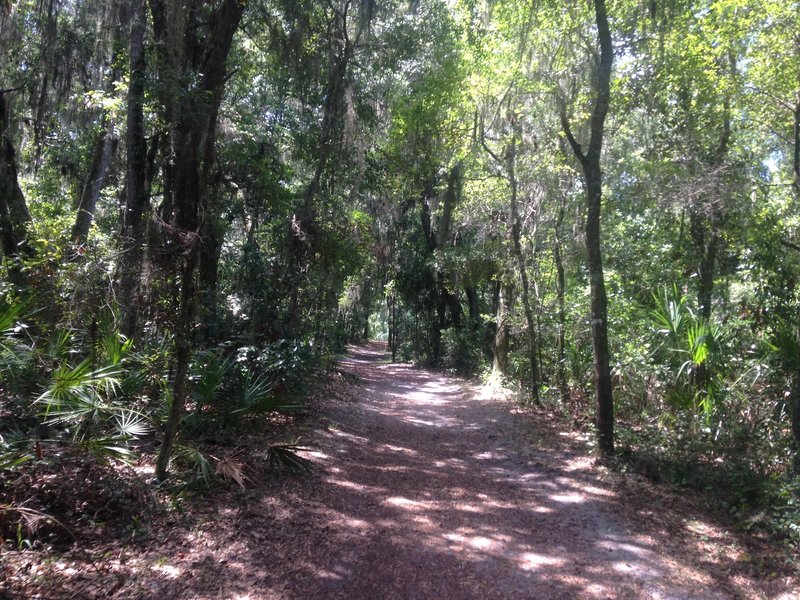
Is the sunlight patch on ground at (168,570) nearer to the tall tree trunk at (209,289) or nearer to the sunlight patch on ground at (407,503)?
the sunlight patch on ground at (407,503)

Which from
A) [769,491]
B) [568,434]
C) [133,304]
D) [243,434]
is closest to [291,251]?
[133,304]

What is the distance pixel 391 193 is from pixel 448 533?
45.7ft

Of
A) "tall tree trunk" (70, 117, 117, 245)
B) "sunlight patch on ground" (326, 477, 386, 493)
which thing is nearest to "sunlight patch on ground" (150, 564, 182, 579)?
"sunlight patch on ground" (326, 477, 386, 493)

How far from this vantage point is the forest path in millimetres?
5016

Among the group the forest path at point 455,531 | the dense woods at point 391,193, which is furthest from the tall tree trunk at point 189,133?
the forest path at point 455,531

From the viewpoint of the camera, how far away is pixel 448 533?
619 centimetres

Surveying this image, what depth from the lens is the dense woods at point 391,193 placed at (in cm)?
752

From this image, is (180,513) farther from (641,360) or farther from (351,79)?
(351,79)

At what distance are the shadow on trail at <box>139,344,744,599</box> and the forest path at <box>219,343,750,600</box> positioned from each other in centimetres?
2

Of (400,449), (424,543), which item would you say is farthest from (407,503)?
(400,449)

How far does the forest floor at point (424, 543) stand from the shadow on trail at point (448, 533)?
2 cm

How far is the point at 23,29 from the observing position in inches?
520

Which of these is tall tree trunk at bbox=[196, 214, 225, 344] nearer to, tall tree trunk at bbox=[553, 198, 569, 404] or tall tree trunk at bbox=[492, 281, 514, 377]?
tall tree trunk at bbox=[553, 198, 569, 404]

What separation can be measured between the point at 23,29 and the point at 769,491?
16.3m
